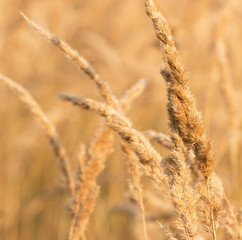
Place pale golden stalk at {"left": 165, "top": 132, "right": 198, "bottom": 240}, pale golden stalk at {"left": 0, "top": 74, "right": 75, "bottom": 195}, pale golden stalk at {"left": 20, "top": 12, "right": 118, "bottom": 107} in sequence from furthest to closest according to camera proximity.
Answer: pale golden stalk at {"left": 0, "top": 74, "right": 75, "bottom": 195}
pale golden stalk at {"left": 20, "top": 12, "right": 118, "bottom": 107}
pale golden stalk at {"left": 165, "top": 132, "right": 198, "bottom": 240}


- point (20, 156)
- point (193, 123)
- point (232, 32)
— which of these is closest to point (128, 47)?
point (232, 32)

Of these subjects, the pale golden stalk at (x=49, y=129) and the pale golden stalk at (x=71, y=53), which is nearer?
the pale golden stalk at (x=71, y=53)

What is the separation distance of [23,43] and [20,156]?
142cm

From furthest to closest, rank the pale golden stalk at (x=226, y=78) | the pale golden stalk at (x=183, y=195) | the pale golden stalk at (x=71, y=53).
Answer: the pale golden stalk at (x=226, y=78) → the pale golden stalk at (x=71, y=53) → the pale golden stalk at (x=183, y=195)

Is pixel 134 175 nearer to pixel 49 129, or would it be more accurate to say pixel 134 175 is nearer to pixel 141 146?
pixel 141 146

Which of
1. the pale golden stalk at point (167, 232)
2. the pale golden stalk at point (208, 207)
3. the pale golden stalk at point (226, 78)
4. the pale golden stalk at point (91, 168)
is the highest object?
the pale golden stalk at point (226, 78)

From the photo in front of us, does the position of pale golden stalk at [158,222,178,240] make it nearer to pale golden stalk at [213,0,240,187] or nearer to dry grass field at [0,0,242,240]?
dry grass field at [0,0,242,240]

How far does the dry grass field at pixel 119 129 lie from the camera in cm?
99

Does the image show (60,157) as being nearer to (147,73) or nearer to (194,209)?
(194,209)

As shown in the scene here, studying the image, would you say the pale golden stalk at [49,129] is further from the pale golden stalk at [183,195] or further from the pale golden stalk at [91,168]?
the pale golden stalk at [183,195]

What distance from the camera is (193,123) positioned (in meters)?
0.95

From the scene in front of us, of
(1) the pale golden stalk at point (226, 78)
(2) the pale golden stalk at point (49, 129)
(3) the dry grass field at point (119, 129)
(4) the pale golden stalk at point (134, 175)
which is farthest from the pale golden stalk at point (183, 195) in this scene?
(1) the pale golden stalk at point (226, 78)

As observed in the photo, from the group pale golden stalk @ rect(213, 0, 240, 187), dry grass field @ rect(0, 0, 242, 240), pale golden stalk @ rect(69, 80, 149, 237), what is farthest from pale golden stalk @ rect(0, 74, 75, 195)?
pale golden stalk @ rect(213, 0, 240, 187)

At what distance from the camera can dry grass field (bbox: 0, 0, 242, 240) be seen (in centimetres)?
99
